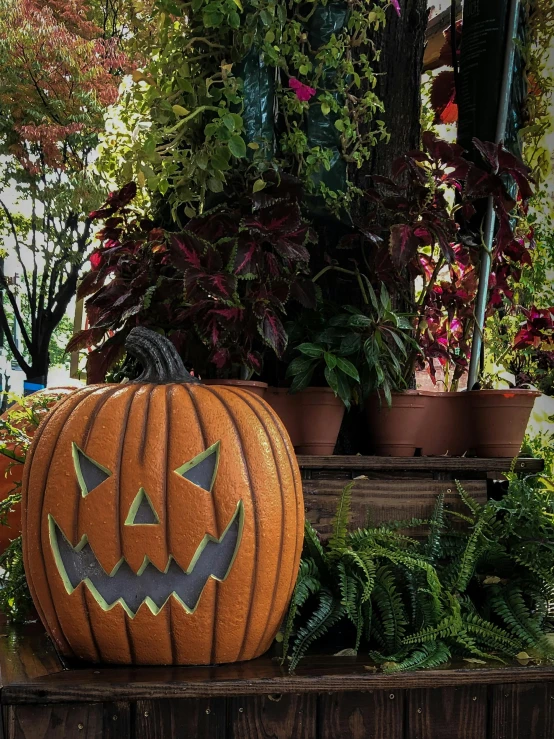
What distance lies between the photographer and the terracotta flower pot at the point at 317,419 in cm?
160

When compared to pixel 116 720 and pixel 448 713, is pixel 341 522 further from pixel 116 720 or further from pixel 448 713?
pixel 116 720

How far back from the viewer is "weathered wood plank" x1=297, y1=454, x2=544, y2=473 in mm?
1555

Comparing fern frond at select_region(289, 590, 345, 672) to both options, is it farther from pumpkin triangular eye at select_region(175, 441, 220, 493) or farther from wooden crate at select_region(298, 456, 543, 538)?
pumpkin triangular eye at select_region(175, 441, 220, 493)

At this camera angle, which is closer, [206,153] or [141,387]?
[141,387]

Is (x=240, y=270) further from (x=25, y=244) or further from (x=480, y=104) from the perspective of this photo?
(x=25, y=244)

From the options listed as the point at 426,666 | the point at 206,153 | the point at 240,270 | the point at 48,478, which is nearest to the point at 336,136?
the point at 206,153

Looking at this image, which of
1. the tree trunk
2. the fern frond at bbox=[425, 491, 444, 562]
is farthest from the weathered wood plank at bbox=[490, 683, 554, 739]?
the tree trunk

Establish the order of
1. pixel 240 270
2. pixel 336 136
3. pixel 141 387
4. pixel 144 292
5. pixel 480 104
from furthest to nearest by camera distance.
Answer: pixel 480 104
pixel 336 136
pixel 144 292
pixel 240 270
pixel 141 387

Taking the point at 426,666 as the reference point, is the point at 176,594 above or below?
above

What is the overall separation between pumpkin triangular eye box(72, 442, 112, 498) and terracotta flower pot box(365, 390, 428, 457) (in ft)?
2.12

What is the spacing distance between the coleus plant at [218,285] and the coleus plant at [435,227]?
0.17 metres

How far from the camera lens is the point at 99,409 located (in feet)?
4.10

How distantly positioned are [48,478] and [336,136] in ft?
3.00

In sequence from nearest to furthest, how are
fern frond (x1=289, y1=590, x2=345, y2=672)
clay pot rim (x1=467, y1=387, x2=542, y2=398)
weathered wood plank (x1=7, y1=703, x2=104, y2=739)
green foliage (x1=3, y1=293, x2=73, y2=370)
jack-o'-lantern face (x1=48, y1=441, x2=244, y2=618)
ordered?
weathered wood plank (x1=7, y1=703, x2=104, y2=739) → jack-o'-lantern face (x1=48, y1=441, x2=244, y2=618) → fern frond (x1=289, y1=590, x2=345, y2=672) → clay pot rim (x1=467, y1=387, x2=542, y2=398) → green foliage (x1=3, y1=293, x2=73, y2=370)
